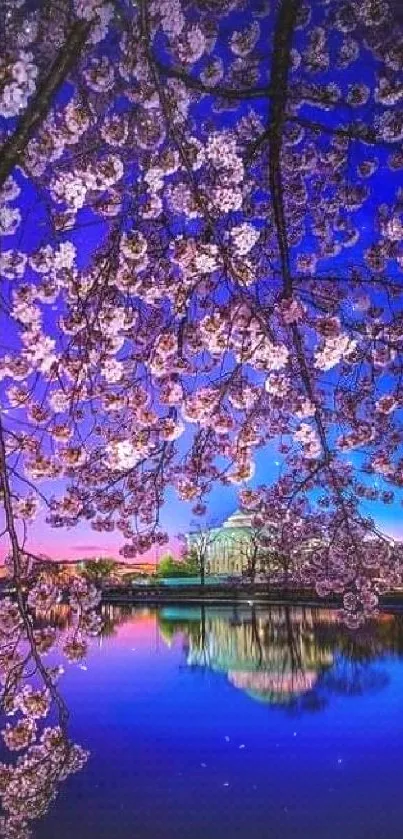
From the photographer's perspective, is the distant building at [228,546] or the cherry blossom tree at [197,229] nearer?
the cherry blossom tree at [197,229]

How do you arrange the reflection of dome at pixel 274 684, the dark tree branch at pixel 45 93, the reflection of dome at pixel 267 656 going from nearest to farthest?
the dark tree branch at pixel 45 93, the reflection of dome at pixel 274 684, the reflection of dome at pixel 267 656

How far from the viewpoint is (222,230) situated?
252 cm

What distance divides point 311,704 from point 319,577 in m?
3.92

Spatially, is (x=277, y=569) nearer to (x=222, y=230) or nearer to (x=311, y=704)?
(x=311, y=704)

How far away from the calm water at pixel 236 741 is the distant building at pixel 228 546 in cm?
151

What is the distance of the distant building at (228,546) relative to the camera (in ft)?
21.9

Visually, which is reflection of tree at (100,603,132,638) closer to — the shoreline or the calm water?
the shoreline

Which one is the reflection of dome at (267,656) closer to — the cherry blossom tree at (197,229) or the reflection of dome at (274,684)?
the reflection of dome at (274,684)

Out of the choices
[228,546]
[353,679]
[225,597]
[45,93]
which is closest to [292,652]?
[225,597]

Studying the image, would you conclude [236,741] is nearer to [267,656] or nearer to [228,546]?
[228,546]

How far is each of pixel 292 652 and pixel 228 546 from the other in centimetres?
390

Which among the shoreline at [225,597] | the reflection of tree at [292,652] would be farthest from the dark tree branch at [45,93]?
the reflection of tree at [292,652]

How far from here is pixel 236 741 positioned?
6.59 metres

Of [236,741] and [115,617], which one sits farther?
[115,617]
